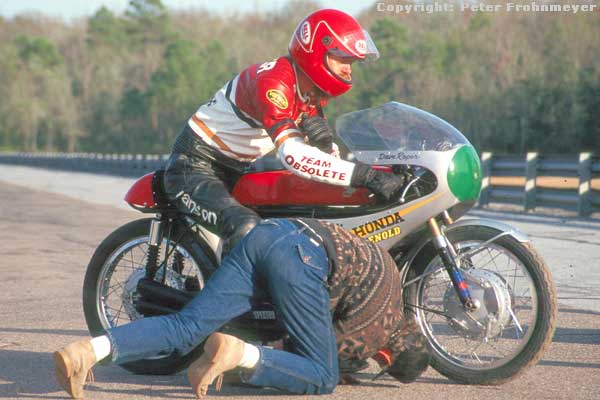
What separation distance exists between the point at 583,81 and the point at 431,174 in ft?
140

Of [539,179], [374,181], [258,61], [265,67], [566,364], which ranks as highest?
[265,67]

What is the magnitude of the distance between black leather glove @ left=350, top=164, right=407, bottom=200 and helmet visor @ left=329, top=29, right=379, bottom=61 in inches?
26.7

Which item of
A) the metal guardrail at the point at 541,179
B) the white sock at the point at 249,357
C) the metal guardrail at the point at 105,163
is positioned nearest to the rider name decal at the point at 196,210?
the white sock at the point at 249,357

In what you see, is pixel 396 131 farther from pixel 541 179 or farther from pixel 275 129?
pixel 541 179

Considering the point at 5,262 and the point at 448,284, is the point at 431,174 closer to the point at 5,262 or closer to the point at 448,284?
the point at 448,284

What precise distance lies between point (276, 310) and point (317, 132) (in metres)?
1.02

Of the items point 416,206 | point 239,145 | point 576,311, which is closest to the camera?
Answer: point 416,206

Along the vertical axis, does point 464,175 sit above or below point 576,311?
above

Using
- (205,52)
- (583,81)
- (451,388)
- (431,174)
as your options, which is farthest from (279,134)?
(205,52)

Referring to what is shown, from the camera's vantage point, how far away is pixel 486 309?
15.1ft

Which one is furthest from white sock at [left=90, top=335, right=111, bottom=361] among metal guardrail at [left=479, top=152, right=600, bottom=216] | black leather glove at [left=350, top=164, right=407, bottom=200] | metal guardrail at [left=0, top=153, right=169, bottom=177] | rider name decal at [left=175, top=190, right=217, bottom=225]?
metal guardrail at [left=0, top=153, right=169, bottom=177]

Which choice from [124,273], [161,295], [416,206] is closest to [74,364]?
[161,295]

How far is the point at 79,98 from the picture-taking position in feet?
406

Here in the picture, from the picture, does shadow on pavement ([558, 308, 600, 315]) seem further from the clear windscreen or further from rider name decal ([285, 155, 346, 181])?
rider name decal ([285, 155, 346, 181])
